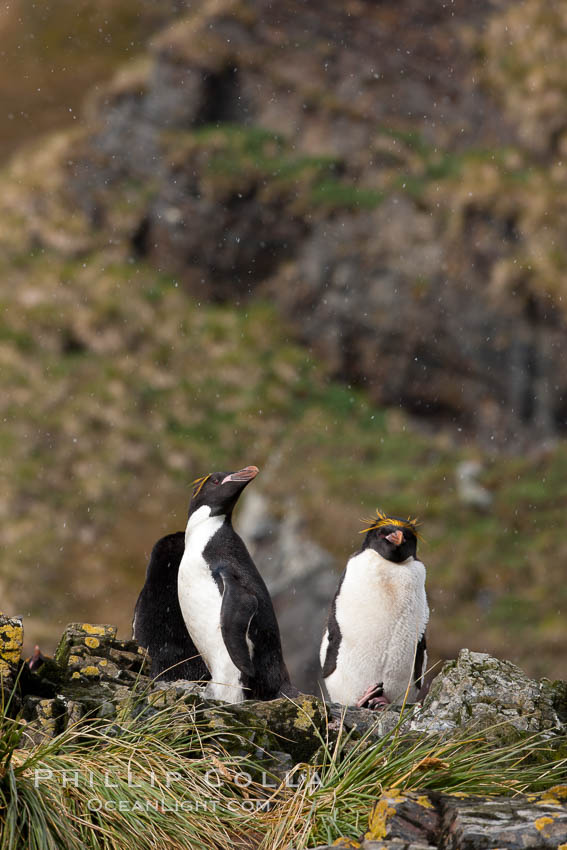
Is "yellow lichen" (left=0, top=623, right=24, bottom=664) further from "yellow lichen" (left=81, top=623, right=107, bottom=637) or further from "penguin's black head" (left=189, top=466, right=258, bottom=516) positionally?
"penguin's black head" (left=189, top=466, right=258, bottom=516)

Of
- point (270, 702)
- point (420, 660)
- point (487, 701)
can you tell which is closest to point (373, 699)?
point (420, 660)

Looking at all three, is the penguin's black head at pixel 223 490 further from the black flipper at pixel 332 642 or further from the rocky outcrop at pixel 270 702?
the rocky outcrop at pixel 270 702

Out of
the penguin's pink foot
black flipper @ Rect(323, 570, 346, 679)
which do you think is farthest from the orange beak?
the penguin's pink foot

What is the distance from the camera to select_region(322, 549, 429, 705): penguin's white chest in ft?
16.5

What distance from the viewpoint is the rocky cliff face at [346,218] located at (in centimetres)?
1927

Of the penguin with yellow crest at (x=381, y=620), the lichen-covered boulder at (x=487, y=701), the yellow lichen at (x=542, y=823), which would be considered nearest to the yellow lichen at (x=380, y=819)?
the yellow lichen at (x=542, y=823)

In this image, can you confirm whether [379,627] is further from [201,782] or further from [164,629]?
[201,782]

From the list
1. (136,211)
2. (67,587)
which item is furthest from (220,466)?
(136,211)

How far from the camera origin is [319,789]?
3506 millimetres

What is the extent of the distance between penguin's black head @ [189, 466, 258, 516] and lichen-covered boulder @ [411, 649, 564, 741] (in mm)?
1256

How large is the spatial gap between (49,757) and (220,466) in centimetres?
1322

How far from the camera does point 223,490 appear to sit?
508 centimetres

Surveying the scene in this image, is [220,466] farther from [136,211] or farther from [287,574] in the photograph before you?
[136,211]

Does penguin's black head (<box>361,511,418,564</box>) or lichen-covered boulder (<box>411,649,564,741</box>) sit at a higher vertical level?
penguin's black head (<box>361,511,418,564</box>)
